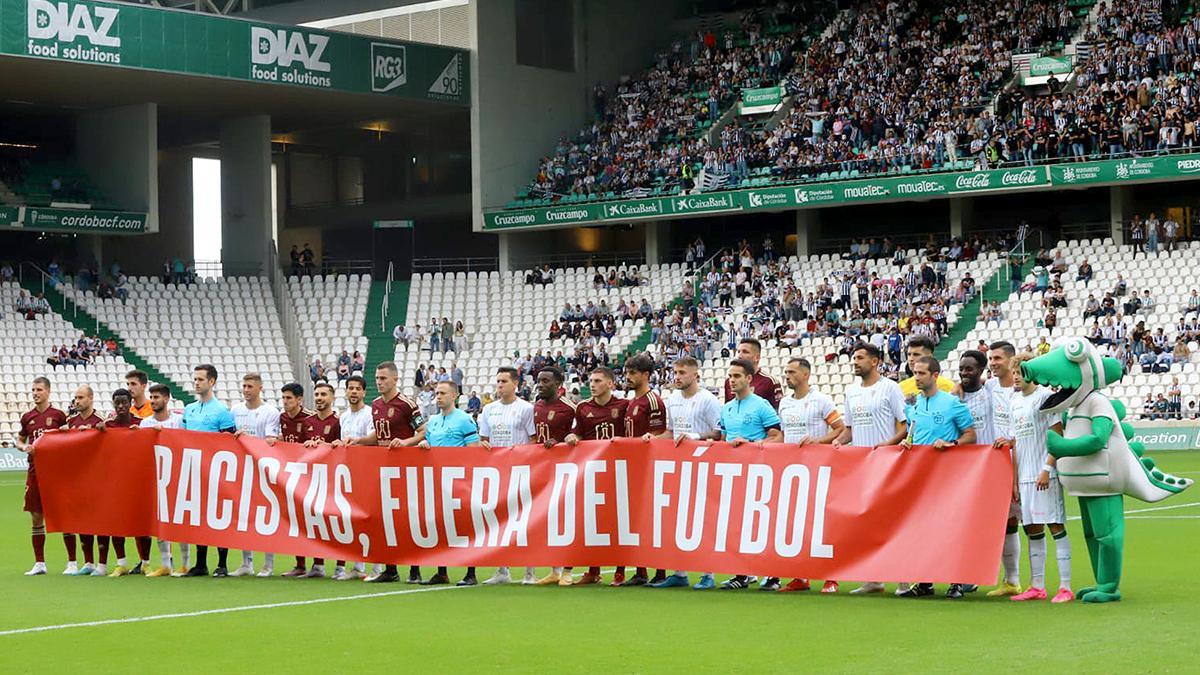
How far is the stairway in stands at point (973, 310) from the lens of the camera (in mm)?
40219

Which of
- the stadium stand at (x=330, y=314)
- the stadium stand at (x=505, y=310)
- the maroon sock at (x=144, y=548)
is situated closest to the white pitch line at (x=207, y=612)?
the maroon sock at (x=144, y=548)

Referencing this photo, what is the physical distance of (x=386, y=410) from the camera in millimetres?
15078

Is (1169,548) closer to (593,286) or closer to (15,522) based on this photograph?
(15,522)

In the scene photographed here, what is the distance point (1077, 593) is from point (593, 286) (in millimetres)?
36033

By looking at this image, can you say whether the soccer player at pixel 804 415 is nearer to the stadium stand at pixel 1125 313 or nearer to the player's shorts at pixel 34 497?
the player's shorts at pixel 34 497

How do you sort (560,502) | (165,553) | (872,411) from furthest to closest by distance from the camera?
(165,553) → (560,502) → (872,411)

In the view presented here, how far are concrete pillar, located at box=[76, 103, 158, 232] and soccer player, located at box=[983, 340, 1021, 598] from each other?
38058mm

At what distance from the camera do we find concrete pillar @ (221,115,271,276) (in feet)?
167

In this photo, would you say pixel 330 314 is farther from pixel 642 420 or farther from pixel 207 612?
pixel 207 612

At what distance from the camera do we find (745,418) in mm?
13734

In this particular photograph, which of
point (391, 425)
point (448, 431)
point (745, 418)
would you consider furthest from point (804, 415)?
point (391, 425)

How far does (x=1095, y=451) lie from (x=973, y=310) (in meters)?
29.7

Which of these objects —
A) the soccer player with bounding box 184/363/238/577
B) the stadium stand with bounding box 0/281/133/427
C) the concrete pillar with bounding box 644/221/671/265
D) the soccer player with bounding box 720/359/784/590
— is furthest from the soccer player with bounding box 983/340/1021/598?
the concrete pillar with bounding box 644/221/671/265

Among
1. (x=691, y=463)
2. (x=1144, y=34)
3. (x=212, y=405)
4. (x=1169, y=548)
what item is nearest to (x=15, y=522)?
(x=212, y=405)
